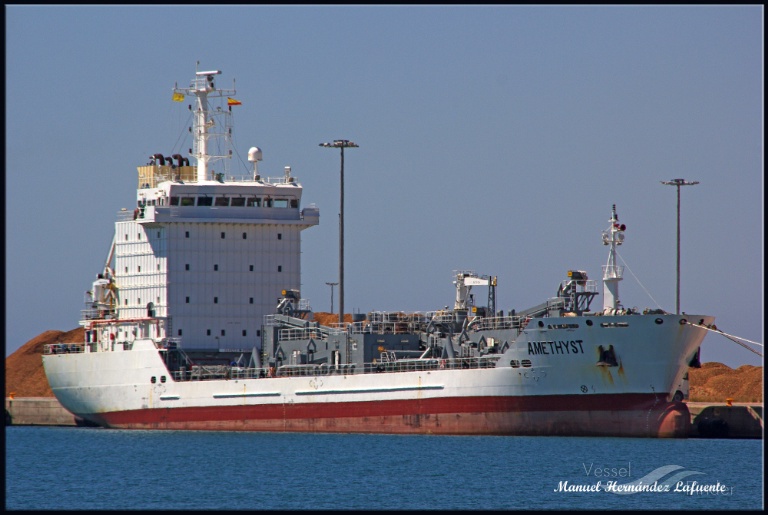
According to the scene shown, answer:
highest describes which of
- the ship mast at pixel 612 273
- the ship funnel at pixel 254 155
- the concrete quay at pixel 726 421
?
the ship funnel at pixel 254 155

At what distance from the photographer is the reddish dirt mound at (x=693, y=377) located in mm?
65250

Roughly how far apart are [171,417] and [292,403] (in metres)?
6.20

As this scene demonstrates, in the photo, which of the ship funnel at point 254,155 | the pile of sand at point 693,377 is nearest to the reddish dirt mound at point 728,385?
the pile of sand at point 693,377

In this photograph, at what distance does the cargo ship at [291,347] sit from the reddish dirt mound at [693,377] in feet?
33.6

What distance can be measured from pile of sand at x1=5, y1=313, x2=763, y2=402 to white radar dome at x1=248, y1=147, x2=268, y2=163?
10.6 metres

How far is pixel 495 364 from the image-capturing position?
2003 inches

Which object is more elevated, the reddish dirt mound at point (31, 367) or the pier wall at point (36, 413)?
the reddish dirt mound at point (31, 367)

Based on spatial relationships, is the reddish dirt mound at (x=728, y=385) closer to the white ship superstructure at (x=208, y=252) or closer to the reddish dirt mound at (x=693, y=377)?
the reddish dirt mound at (x=693, y=377)

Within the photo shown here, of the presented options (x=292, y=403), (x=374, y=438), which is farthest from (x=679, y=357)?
(x=292, y=403)

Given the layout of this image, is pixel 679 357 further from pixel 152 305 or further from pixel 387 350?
pixel 152 305

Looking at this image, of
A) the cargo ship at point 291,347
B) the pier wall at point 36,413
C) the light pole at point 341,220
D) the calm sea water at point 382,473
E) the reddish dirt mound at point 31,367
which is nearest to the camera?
the calm sea water at point 382,473

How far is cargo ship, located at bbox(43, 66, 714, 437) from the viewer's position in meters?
48.3

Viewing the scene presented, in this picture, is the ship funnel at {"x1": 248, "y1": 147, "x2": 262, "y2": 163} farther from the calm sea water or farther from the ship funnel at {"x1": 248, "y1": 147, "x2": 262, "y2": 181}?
the calm sea water

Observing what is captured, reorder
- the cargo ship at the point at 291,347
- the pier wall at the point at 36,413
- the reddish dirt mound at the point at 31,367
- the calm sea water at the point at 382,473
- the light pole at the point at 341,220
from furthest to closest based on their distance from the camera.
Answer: the reddish dirt mound at the point at 31,367, the pier wall at the point at 36,413, the light pole at the point at 341,220, the cargo ship at the point at 291,347, the calm sea water at the point at 382,473
